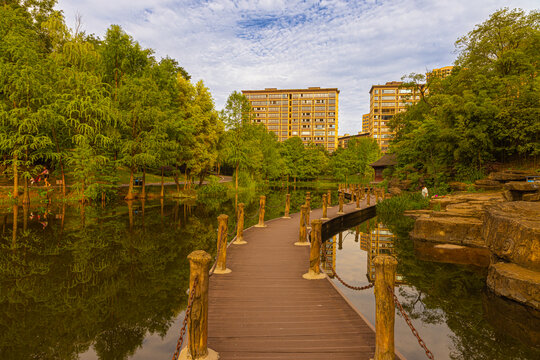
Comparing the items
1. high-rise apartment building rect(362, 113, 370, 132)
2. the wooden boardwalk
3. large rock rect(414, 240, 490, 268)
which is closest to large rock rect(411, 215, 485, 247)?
large rock rect(414, 240, 490, 268)

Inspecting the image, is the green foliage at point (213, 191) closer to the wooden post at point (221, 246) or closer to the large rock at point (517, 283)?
the wooden post at point (221, 246)

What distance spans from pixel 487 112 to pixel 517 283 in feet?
53.9

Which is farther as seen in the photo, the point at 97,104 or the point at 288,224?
the point at 97,104

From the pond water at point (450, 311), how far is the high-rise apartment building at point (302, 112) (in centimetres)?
11851

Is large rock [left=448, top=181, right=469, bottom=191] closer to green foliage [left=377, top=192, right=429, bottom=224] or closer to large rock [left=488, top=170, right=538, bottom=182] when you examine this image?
green foliage [left=377, top=192, right=429, bottom=224]

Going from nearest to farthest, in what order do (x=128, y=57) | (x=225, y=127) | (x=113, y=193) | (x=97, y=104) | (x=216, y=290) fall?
(x=216, y=290), (x=97, y=104), (x=113, y=193), (x=128, y=57), (x=225, y=127)

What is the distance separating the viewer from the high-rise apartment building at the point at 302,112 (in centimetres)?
12900

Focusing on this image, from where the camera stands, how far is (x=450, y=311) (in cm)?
777

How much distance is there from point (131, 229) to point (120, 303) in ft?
29.5

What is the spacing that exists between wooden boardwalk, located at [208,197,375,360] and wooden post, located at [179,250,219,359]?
1.51 feet

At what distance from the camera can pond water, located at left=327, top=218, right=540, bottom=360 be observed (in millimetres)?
6047

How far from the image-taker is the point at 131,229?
621 inches

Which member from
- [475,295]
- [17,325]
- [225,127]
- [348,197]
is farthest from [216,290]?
Answer: [225,127]

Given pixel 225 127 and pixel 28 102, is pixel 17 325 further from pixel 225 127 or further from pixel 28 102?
pixel 225 127
